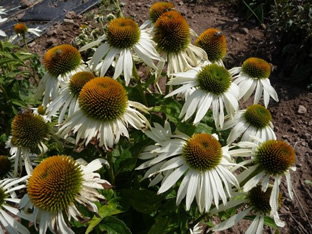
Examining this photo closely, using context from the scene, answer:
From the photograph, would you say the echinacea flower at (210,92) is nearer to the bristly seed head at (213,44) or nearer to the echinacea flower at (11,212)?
the bristly seed head at (213,44)

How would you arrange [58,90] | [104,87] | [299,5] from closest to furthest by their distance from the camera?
1. [104,87]
2. [58,90]
3. [299,5]

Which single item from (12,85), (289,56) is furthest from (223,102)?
(289,56)

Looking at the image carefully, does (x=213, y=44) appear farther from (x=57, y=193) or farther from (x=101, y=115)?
(x=57, y=193)

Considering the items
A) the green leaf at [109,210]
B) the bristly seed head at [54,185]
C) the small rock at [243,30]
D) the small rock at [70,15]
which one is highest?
the bristly seed head at [54,185]

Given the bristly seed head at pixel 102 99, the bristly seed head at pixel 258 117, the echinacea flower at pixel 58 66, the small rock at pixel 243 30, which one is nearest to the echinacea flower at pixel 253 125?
the bristly seed head at pixel 258 117

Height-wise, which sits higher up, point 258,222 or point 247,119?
point 247,119

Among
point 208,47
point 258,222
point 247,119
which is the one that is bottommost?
point 258,222

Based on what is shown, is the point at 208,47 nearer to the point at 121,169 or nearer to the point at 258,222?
the point at 121,169
